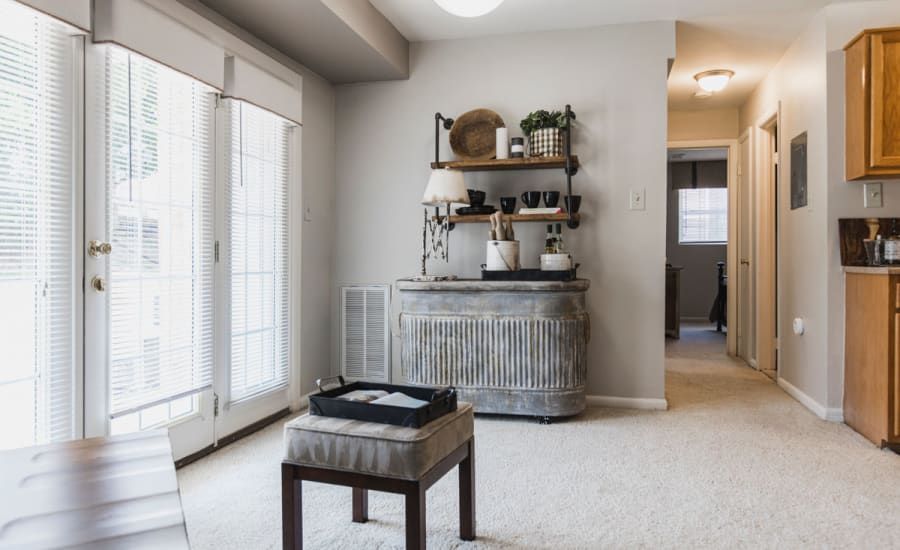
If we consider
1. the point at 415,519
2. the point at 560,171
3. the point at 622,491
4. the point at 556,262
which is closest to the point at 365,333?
the point at 556,262

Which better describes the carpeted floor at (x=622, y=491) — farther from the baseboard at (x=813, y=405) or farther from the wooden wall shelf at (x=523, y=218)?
the wooden wall shelf at (x=523, y=218)

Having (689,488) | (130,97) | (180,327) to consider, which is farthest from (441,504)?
(130,97)

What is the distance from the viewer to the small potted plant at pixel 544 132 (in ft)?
11.8

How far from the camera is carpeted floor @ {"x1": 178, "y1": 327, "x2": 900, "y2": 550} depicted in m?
1.95

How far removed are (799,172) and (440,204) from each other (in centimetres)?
228

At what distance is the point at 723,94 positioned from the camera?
5184 millimetres

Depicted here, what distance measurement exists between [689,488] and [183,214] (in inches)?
93.8

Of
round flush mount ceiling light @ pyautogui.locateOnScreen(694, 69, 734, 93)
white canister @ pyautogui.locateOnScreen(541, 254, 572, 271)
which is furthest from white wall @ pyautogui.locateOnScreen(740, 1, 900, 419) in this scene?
white canister @ pyautogui.locateOnScreen(541, 254, 572, 271)

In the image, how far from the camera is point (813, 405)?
11.5 ft

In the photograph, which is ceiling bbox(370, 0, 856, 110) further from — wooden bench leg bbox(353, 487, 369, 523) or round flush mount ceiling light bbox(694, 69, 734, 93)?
wooden bench leg bbox(353, 487, 369, 523)

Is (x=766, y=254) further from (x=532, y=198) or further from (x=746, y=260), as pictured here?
(x=532, y=198)

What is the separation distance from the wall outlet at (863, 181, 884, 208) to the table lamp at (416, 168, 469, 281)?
2.15m

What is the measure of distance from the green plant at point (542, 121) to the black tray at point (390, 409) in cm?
226

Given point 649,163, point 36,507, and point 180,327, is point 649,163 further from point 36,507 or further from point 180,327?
point 36,507
